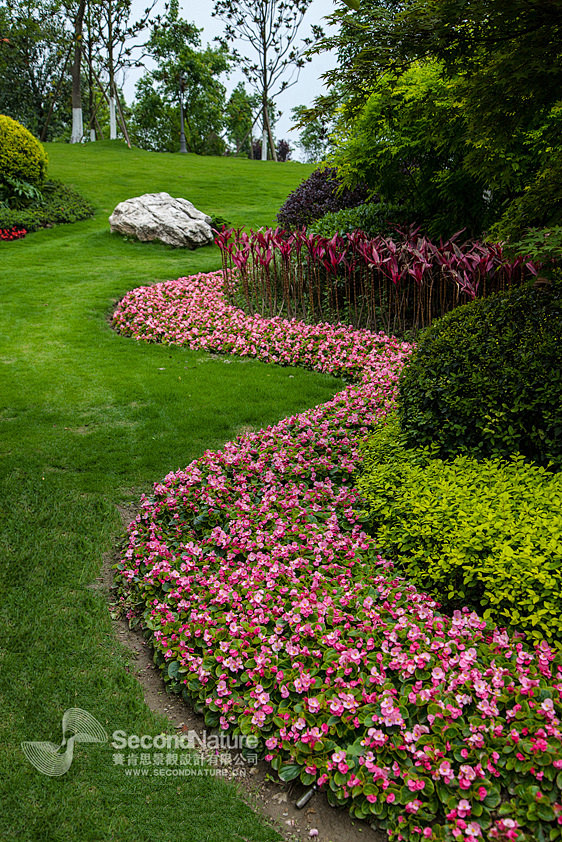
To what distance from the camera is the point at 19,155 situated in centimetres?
1455

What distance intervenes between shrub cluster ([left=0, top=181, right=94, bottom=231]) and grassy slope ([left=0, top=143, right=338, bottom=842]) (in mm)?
3009

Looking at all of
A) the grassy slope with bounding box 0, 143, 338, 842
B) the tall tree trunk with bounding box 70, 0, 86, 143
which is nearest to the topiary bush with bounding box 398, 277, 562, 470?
the grassy slope with bounding box 0, 143, 338, 842

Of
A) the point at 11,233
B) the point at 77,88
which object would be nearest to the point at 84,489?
the point at 11,233

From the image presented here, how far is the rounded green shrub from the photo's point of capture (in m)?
14.3

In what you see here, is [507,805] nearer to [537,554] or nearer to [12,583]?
[537,554]

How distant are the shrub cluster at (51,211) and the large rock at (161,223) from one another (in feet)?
7.05

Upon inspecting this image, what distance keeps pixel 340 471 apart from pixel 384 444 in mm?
349

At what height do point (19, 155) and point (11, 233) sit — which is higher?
point (19, 155)

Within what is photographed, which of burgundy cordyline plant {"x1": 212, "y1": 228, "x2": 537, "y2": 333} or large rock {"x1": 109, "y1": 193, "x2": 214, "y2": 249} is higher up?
large rock {"x1": 109, "y1": 193, "x2": 214, "y2": 249}

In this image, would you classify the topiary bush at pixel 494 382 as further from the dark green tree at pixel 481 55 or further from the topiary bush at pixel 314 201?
the topiary bush at pixel 314 201

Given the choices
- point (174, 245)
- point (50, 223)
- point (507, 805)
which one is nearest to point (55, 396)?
point (507, 805)
